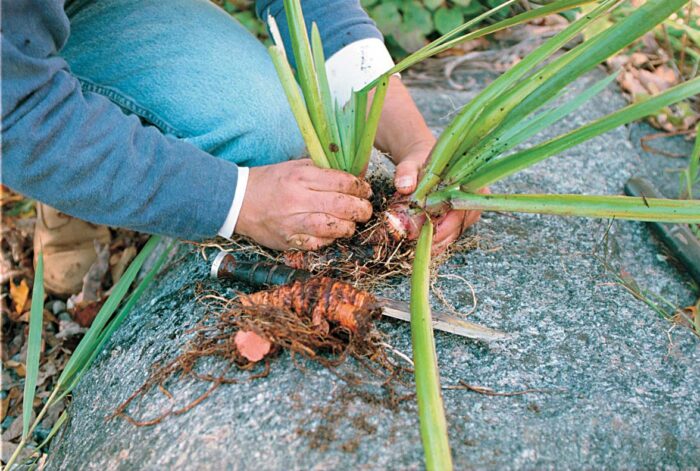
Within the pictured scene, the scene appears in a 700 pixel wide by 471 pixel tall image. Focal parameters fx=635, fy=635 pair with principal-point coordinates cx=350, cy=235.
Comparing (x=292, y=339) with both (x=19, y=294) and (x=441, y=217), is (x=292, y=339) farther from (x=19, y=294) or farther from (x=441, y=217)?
(x=19, y=294)

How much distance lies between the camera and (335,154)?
1195 millimetres

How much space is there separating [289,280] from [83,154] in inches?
15.3

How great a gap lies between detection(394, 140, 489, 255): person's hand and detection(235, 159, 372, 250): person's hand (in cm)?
8

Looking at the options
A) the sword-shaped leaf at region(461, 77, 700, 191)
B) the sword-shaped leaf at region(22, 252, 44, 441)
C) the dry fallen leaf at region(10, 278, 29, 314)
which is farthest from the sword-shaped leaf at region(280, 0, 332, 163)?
the dry fallen leaf at region(10, 278, 29, 314)

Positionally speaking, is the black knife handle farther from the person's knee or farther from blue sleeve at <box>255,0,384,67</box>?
blue sleeve at <box>255,0,384,67</box>

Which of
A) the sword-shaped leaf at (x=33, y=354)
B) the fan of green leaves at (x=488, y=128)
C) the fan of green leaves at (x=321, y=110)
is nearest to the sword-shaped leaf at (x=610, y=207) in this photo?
the fan of green leaves at (x=488, y=128)

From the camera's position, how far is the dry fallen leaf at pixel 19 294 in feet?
5.58

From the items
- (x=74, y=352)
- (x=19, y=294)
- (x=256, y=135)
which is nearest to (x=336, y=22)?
(x=256, y=135)

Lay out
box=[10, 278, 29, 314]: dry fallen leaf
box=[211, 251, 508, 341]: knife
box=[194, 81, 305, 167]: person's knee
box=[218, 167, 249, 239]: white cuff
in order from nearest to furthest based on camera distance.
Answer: box=[211, 251, 508, 341]: knife → box=[218, 167, 249, 239]: white cuff → box=[194, 81, 305, 167]: person's knee → box=[10, 278, 29, 314]: dry fallen leaf

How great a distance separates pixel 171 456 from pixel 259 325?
0.71ft

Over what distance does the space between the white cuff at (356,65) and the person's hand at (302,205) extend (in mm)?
376

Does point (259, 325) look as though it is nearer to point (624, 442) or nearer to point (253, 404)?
point (253, 404)

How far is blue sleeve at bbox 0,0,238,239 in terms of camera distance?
0.95 metres

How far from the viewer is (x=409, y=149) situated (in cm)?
135
